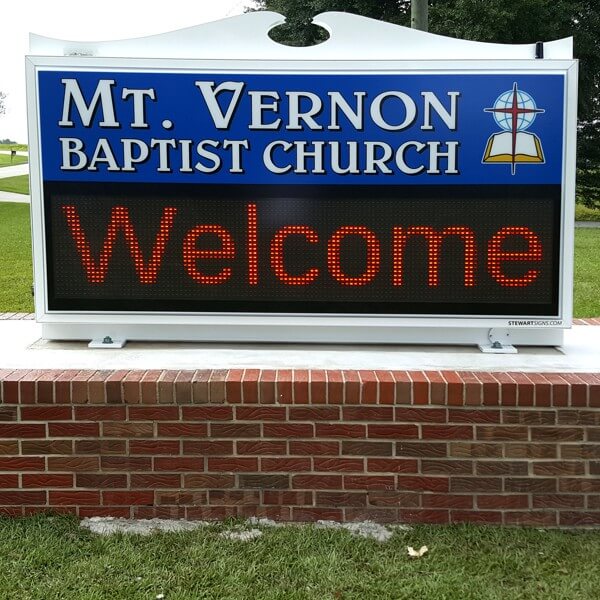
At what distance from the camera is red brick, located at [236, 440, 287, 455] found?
3527mm

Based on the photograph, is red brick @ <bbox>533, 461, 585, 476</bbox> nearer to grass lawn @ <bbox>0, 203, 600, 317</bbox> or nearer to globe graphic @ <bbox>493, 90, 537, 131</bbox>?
globe graphic @ <bbox>493, 90, 537, 131</bbox>

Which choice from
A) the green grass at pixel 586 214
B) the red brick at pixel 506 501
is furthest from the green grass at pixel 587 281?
the green grass at pixel 586 214

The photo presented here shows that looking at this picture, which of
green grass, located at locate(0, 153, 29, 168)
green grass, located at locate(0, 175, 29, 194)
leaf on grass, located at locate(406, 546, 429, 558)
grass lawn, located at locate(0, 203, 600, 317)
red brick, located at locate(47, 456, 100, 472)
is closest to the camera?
leaf on grass, located at locate(406, 546, 429, 558)

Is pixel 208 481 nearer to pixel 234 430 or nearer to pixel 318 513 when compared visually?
pixel 234 430

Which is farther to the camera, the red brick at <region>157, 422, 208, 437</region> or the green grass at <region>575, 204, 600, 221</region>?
the green grass at <region>575, 204, 600, 221</region>

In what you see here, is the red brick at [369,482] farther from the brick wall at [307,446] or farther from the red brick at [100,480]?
the red brick at [100,480]

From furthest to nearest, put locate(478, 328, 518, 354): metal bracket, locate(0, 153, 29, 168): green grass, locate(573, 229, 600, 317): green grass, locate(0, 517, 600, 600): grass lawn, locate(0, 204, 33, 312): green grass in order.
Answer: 1. locate(0, 153, 29, 168): green grass
2. locate(0, 204, 33, 312): green grass
3. locate(573, 229, 600, 317): green grass
4. locate(478, 328, 518, 354): metal bracket
5. locate(0, 517, 600, 600): grass lawn

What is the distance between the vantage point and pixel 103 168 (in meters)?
4.11

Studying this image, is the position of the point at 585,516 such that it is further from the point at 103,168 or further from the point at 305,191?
the point at 103,168

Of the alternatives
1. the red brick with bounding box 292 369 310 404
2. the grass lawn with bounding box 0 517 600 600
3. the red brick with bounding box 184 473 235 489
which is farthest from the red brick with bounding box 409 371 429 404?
the red brick with bounding box 184 473 235 489

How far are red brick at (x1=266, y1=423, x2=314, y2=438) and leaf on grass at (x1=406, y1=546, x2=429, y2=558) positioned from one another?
686mm

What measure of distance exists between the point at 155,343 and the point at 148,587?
5.46 ft

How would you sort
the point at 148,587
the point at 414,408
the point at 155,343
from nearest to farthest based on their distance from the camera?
the point at 148,587, the point at 414,408, the point at 155,343

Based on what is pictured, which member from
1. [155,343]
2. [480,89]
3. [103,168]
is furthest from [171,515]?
[480,89]
